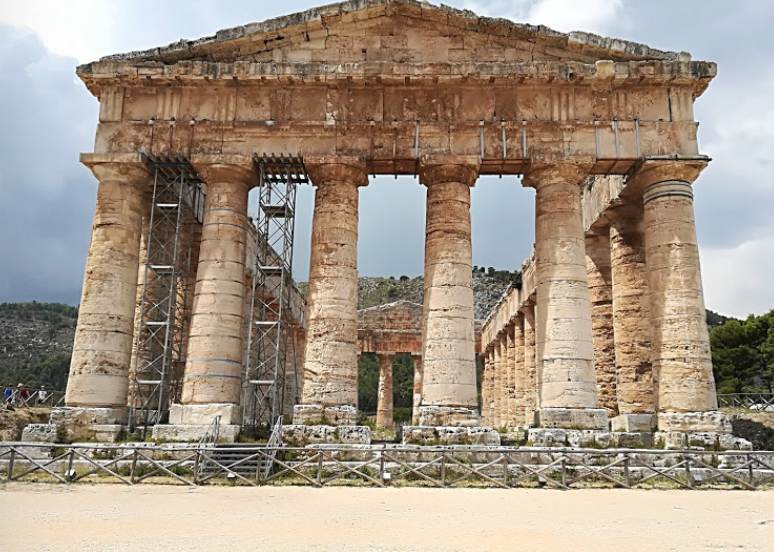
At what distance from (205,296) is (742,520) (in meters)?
14.8

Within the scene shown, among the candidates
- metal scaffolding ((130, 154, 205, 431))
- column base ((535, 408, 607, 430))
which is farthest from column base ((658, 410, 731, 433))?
metal scaffolding ((130, 154, 205, 431))

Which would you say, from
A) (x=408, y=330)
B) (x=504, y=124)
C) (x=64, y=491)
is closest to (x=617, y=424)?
(x=504, y=124)

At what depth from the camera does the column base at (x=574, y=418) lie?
1814cm

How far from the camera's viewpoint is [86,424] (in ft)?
61.4

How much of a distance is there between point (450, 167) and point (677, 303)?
763cm

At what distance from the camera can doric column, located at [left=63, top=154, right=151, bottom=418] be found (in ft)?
63.0

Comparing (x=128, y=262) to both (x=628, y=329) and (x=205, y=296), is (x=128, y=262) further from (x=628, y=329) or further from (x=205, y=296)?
(x=628, y=329)

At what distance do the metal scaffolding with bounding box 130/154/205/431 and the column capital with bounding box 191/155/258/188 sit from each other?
1.76 feet

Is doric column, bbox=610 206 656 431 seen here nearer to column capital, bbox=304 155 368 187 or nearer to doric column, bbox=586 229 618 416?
doric column, bbox=586 229 618 416

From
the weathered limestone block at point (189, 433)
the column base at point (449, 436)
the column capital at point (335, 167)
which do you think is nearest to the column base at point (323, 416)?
the column base at point (449, 436)

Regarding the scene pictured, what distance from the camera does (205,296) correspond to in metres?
20.0

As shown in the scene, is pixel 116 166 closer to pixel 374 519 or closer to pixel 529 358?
pixel 374 519

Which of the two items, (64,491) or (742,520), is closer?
(742,520)

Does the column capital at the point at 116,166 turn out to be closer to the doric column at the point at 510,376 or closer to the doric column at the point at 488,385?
the doric column at the point at 510,376
